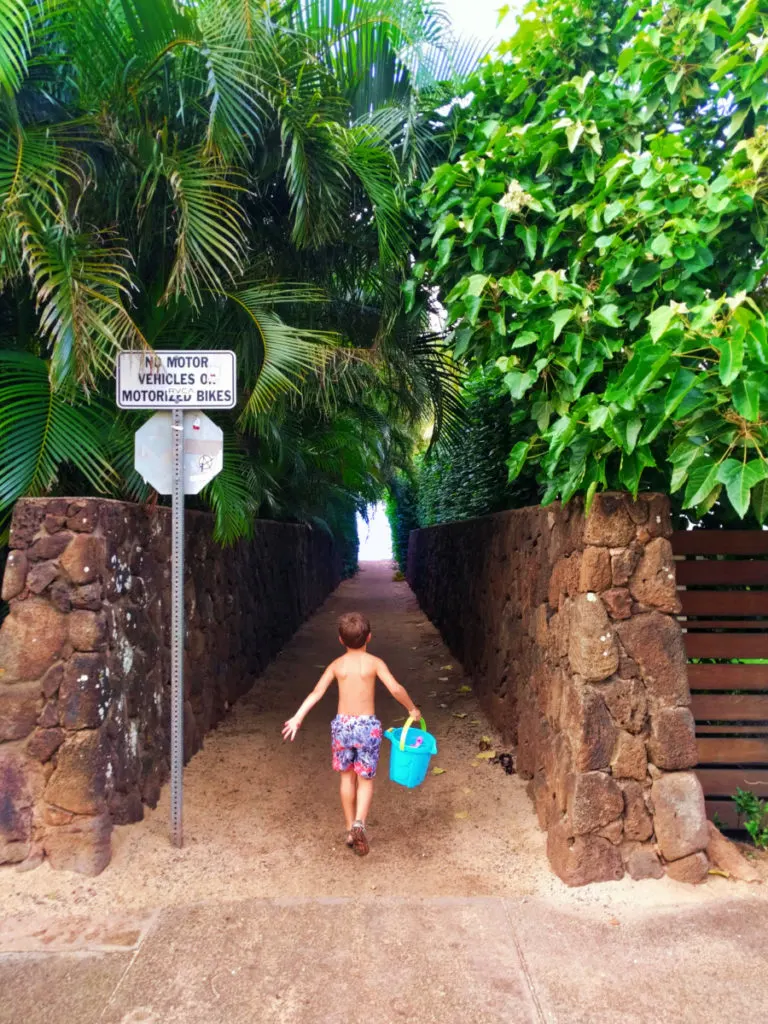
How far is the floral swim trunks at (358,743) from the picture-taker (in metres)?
3.81

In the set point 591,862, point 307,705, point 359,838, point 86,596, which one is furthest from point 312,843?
point 86,596

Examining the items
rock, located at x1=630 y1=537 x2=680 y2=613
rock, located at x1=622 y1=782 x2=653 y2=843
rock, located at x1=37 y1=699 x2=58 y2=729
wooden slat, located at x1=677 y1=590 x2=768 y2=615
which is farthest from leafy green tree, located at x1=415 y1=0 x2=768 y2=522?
rock, located at x1=37 y1=699 x2=58 y2=729

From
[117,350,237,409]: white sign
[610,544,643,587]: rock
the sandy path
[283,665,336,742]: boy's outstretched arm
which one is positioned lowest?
the sandy path

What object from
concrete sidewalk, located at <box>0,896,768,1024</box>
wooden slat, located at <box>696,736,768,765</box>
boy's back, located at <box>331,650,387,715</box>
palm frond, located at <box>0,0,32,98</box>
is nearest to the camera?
concrete sidewalk, located at <box>0,896,768,1024</box>

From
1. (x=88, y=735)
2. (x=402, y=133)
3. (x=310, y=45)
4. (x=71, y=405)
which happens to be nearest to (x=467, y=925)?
(x=88, y=735)

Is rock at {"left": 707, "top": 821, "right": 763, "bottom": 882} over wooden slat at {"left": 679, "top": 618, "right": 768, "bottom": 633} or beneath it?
beneath

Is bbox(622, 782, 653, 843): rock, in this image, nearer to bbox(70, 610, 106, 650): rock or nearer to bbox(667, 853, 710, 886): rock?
bbox(667, 853, 710, 886): rock

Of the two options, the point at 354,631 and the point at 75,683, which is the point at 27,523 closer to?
the point at 75,683

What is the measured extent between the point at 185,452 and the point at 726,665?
Result: 10.9 ft

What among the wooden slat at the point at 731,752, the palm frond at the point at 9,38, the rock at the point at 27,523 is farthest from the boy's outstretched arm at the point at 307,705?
the palm frond at the point at 9,38

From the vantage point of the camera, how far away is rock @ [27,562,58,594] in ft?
11.9

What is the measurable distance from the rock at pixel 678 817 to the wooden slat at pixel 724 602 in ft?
3.45

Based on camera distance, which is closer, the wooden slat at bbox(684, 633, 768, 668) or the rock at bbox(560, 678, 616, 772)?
the rock at bbox(560, 678, 616, 772)

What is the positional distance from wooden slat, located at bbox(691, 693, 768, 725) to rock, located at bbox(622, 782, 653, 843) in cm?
81
